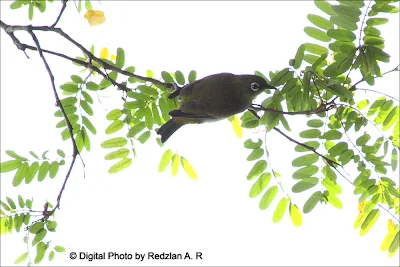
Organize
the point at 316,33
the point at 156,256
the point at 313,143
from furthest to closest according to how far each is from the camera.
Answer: the point at 156,256, the point at 313,143, the point at 316,33

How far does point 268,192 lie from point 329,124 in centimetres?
64

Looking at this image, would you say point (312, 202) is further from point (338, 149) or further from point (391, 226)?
point (391, 226)

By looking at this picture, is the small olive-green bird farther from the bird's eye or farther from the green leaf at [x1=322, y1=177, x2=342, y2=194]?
the green leaf at [x1=322, y1=177, x2=342, y2=194]

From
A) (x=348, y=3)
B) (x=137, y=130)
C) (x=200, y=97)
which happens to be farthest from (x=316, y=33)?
(x=137, y=130)

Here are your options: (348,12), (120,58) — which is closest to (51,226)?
(120,58)

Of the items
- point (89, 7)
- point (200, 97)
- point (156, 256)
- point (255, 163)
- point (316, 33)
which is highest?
point (89, 7)

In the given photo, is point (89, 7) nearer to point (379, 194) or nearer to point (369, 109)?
point (369, 109)

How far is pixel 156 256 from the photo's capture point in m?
3.89

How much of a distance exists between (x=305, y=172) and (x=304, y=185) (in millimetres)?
88

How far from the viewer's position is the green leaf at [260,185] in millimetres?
3303

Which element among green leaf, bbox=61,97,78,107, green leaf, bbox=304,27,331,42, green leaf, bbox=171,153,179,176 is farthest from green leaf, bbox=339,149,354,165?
green leaf, bbox=61,97,78,107

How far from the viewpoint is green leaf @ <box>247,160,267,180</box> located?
10.8ft

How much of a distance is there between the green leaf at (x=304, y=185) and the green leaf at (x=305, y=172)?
30mm

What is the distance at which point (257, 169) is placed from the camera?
10.8ft
